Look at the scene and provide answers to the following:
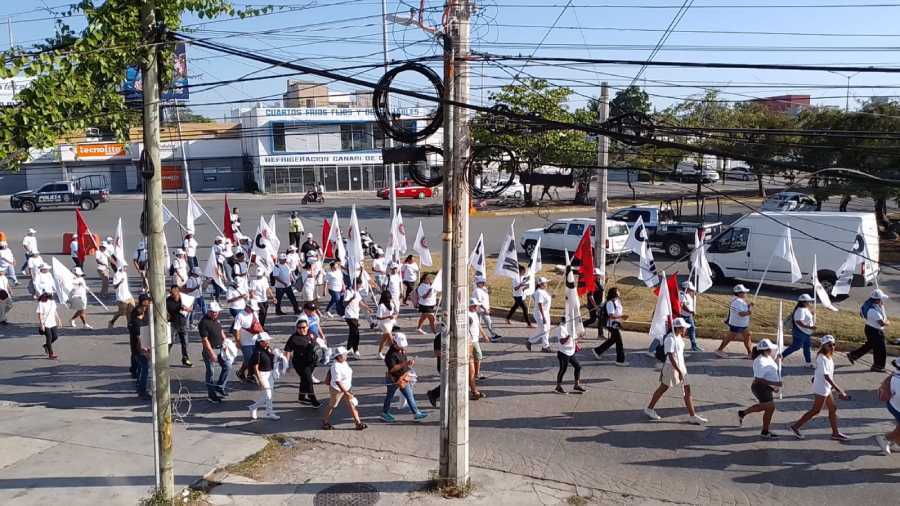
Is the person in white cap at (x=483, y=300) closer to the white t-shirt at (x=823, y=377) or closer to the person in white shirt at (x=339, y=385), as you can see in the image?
the person in white shirt at (x=339, y=385)

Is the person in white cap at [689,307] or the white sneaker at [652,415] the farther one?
the person in white cap at [689,307]

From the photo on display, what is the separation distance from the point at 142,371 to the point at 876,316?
38.5 feet

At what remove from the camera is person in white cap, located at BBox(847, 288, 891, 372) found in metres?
11.8

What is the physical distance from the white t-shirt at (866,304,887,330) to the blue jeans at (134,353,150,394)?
37.9ft

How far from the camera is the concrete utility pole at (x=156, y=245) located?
793 centimetres

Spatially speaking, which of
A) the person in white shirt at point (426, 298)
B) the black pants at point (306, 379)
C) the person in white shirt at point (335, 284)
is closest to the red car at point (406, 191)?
the person in white shirt at point (335, 284)

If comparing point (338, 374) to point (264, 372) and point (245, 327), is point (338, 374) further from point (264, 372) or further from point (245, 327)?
point (245, 327)

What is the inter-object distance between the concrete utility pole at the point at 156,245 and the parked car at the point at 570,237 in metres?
17.6

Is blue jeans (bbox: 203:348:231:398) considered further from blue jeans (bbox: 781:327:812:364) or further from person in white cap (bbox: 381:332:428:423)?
blue jeans (bbox: 781:327:812:364)

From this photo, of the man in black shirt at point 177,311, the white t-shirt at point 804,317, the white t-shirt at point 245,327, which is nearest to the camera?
the white t-shirt at point 245,327

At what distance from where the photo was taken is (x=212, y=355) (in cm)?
1138

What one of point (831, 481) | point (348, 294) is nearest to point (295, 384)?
point (348, 294)

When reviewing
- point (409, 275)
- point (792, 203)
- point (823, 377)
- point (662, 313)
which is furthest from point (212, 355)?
point (792, 203)

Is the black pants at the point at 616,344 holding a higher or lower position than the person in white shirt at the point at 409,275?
lower
